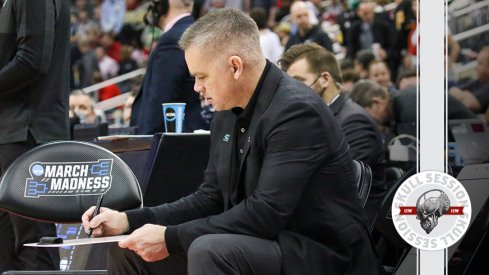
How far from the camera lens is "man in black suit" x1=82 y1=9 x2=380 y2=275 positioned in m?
3.19

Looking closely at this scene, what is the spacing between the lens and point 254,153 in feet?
10.9

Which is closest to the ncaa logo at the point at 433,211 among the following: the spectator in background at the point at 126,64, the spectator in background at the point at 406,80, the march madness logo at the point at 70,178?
the march madness logo at the point at 70,178

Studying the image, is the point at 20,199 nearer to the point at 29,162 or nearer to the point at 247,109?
the point at 29,162

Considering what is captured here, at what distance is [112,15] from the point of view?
18.5 metres

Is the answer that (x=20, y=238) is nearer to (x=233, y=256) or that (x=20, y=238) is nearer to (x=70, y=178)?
(x=70, y=178)

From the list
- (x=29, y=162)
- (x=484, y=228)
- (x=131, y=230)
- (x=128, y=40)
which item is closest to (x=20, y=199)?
(x=29, y=162)

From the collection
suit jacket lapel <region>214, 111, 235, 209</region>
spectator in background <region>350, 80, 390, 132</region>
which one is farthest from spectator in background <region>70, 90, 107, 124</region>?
suit jacket lapel <region>214, 111, 235, 209</region>

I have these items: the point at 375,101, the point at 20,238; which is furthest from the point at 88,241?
the point at 375,101

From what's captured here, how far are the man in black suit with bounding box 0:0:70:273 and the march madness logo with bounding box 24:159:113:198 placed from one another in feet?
2.83

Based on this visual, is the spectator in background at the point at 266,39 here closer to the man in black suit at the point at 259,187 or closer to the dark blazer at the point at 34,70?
the dark blazer at the point at 34,70

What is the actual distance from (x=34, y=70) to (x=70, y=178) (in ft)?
3.20

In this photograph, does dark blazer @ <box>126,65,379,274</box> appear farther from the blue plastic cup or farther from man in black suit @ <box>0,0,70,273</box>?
man in black suit @ <box>0,0,70,273</box>

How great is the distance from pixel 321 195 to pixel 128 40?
49.2ft

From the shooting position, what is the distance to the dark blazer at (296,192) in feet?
10.5
